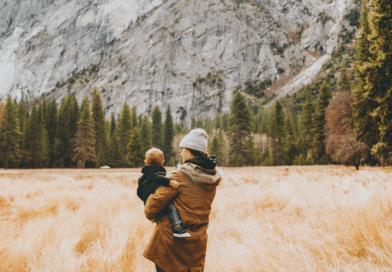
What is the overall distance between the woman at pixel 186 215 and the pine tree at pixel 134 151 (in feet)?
168

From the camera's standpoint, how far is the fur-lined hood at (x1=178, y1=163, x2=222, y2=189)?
246 cm

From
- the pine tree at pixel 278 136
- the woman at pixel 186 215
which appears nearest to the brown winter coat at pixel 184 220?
the woman at pixel 186 215

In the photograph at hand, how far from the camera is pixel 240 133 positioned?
4716 centimetres

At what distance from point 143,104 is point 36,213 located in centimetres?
17079

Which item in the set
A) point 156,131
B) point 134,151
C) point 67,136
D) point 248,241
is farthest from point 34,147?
point 248,241

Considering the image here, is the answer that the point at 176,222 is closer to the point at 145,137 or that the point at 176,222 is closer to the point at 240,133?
the point at 240,133

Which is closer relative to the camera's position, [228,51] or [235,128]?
[235,128]

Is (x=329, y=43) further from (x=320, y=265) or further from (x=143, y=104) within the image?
(x=320, y=265)

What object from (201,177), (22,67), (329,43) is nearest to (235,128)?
(201,177)

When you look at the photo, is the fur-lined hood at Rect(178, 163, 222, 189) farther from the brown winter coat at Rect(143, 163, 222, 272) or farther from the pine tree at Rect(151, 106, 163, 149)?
the pine tree at Rect(151, 106, 163, 149)

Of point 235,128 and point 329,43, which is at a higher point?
point 329,43

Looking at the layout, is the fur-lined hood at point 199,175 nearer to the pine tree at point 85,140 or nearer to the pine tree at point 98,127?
the pine tree at point 85,140

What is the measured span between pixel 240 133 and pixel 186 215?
4553 centimetres

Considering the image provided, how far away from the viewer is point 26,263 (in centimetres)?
382
